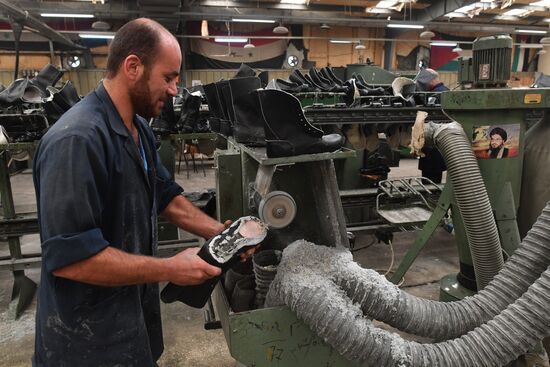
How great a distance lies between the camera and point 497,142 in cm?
176

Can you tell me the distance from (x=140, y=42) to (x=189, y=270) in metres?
0.57

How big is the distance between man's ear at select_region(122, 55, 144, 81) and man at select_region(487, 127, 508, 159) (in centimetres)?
150

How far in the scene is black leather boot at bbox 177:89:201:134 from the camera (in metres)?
3.11

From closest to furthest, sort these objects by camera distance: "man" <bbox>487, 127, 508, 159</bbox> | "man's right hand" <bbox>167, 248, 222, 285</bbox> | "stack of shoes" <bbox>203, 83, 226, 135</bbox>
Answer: "man's right hand" <bbox>167, 248, 222, 285</bbox>, "man" <bbox>487, 127, 508, 159</bbox>, "stack of shoes" <bbox>203, 83, 226, 135</bbox>

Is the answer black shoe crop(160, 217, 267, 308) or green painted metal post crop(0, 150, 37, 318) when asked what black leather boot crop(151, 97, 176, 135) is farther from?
black shoe crop(160, 217, 267, 308)

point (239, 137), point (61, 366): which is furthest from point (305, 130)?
point (61, 366)

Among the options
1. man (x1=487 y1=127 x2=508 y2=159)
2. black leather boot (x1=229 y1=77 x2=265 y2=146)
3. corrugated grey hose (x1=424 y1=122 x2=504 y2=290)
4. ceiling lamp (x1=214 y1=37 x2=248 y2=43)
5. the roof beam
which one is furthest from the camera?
ceiling lamp (x1=214 y1=37 x2=248 y2=43)

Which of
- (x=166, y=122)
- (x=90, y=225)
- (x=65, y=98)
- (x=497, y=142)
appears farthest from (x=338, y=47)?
(x=90, y=225)

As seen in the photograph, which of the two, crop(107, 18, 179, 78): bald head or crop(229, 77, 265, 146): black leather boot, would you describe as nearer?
crop(107, 18, 179, 78): bald head

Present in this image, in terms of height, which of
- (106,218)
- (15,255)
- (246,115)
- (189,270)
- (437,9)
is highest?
(437,9)

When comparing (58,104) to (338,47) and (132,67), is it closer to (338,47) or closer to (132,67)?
(132,67)

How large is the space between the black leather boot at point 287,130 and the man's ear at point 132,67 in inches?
13.2

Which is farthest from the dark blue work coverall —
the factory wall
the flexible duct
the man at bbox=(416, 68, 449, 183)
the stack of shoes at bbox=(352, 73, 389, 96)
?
the factory wall

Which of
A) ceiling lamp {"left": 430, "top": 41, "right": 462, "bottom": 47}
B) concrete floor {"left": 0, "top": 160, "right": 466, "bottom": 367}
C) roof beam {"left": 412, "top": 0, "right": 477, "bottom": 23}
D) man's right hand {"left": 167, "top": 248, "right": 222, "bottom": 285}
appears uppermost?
roof beam {"left": 412, "top": 0, "right": 477, "bottom": 23}
